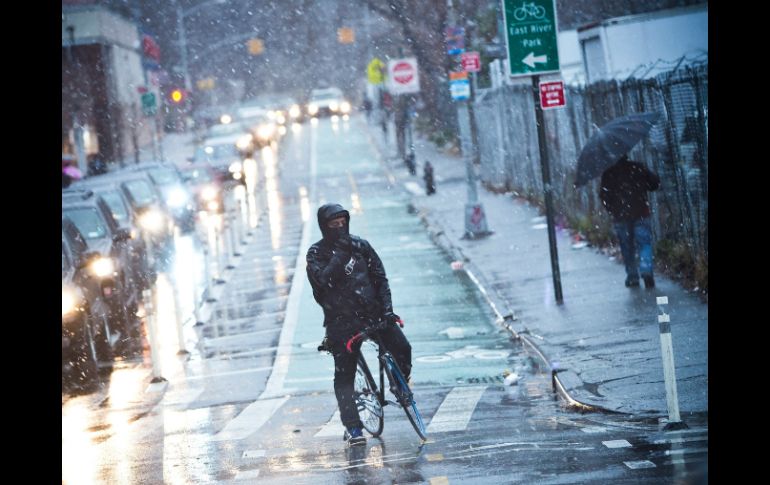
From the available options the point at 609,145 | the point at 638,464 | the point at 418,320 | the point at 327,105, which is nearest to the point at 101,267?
the point at 418,320

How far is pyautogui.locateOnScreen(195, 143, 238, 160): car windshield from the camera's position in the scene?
4362cm

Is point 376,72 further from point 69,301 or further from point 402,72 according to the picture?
point 69,301

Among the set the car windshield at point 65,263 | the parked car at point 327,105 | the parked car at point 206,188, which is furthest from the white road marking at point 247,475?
the parked car at point 327,105

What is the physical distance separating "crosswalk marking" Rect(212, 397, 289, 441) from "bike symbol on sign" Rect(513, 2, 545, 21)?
20.6 feet

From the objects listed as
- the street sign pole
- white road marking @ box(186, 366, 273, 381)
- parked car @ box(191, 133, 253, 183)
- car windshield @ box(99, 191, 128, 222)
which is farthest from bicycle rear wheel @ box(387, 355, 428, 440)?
parked car @ box(191, 133, 253, 183)

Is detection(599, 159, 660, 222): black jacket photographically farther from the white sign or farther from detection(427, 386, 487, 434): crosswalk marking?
the white sign

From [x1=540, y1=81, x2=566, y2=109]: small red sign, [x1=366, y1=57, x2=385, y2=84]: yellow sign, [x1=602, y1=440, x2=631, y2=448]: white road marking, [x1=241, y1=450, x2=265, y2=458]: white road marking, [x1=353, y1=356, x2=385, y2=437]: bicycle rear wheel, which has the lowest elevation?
[x1=602, y1=440, x2=631, y2=448]: white road marking

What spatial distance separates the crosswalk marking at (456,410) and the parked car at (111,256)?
6.14 metres
